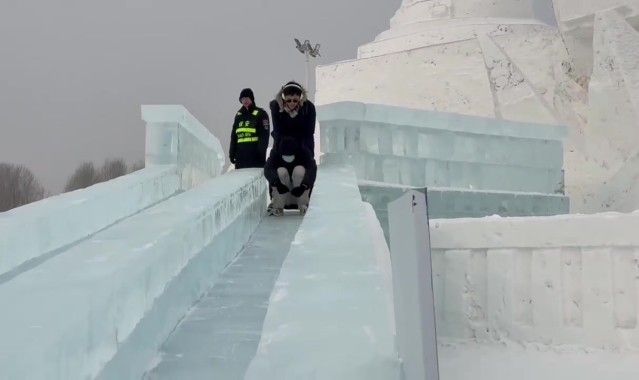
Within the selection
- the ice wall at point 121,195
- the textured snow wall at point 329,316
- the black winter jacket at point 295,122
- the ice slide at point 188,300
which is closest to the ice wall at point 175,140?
the ice wall at point 121,195

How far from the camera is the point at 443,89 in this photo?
59.5 ft

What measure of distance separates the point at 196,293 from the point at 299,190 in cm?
236

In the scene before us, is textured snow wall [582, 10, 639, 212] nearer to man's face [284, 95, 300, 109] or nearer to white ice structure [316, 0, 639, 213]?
white ice structure [316, 0, 639, 213]

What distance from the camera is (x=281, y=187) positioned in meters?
5.48

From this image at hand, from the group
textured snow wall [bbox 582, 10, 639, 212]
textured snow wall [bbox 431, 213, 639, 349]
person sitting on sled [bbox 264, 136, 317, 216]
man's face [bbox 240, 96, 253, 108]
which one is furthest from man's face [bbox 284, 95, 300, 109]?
textured snow wall [bbox 582, 10, 639, 212]

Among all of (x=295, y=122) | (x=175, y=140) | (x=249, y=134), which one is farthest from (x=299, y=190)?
(x=175, y=140)

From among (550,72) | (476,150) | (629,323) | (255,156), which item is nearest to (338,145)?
(255,156)

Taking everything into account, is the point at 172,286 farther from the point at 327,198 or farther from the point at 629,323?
the point at 629,323

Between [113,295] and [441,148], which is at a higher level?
[441,148]

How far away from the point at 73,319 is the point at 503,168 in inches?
289

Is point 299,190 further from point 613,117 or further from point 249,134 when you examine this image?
point 613,117

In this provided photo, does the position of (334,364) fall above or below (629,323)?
above

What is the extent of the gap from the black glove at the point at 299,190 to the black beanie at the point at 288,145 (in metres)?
0.36

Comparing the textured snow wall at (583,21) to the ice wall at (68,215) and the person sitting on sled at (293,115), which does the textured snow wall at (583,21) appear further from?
the ice wall at (68,215)
